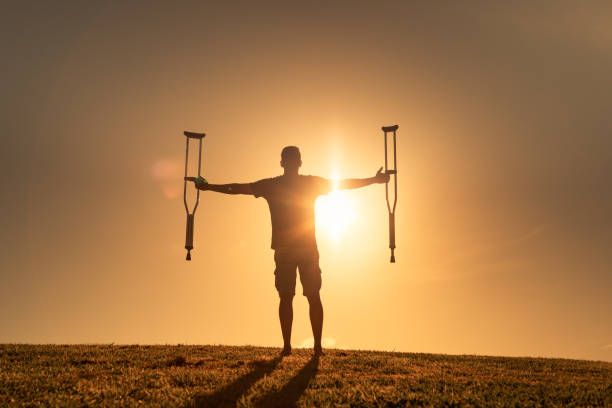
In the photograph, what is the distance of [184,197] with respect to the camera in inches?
505

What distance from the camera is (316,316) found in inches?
447

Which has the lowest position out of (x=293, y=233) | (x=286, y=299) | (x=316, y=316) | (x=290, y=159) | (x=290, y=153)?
(x=316, y=316)

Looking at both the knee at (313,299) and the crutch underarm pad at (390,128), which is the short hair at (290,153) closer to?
the knee at (313,299)

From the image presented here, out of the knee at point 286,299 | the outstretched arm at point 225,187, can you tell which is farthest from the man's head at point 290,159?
the knee at point 286,299

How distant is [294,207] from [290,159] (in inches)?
37.3

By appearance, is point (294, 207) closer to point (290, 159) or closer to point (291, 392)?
point (290, 159)

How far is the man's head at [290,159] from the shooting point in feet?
38.3

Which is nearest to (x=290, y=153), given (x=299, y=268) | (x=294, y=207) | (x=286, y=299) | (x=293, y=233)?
(x=294, y=207)

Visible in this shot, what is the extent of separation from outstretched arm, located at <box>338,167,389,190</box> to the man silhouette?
21 millimetres

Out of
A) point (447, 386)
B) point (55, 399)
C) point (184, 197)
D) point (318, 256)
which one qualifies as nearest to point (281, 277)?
point (318, 256)

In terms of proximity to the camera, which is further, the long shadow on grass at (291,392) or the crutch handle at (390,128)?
the crutch handle at (390,128)

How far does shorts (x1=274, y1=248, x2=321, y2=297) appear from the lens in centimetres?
1136

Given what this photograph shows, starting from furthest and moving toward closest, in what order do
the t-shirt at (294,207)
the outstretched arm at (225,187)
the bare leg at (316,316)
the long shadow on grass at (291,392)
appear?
the outstretched arm at (225,187) → the t-shirt at (294,207) → the bare leg at (316,316) → the long shadow on grass at (291,392)

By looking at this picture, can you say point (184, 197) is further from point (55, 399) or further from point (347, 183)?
point (55, 399)
